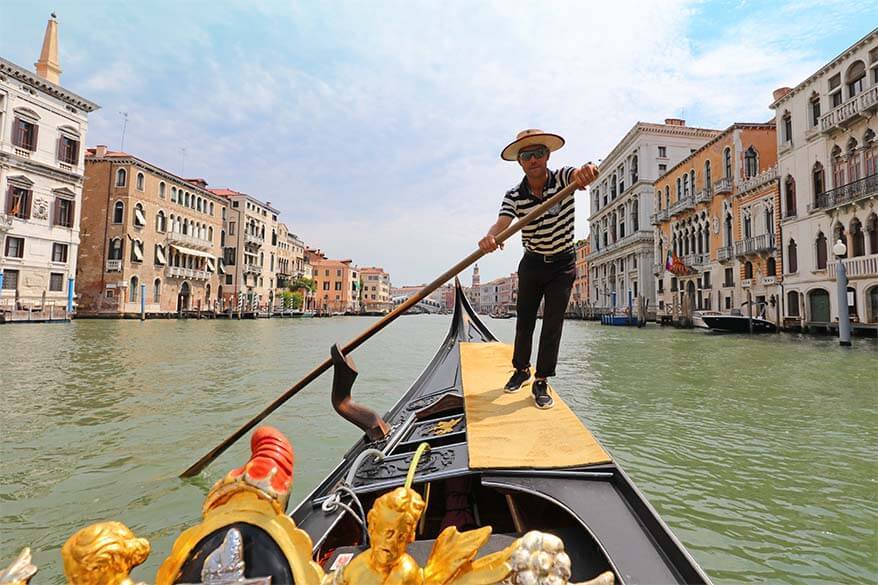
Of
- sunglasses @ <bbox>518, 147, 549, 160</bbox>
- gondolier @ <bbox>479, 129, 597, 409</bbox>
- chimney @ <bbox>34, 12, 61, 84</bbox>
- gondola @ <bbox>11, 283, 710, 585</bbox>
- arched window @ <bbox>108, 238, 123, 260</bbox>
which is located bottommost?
gondola @ <bbox>11, 283, 710, 585</bbox>

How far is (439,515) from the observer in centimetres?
137

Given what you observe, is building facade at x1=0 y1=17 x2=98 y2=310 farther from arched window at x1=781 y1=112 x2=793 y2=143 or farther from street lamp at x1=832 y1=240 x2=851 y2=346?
arched window at x1=781 y1=112 x2=793 y2=143

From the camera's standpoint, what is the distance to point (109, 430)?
9.11 ft

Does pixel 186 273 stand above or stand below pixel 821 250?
above

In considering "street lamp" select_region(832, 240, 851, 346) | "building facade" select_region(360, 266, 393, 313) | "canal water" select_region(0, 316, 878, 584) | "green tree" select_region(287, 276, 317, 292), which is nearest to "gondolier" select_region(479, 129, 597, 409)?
"canal water" select_region(0, 316, 878, 584)

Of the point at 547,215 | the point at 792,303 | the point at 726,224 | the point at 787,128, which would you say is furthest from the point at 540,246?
the point at 726,224

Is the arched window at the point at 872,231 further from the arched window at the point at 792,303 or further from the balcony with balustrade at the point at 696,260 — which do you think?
the balcony with balustrade at the point at 696,260

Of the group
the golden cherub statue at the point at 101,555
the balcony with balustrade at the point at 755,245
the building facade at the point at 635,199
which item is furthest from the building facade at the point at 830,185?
the golden cherub statue at the point at 101,555

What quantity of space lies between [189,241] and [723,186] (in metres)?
23.6

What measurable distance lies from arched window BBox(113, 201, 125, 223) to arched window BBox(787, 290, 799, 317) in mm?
24234

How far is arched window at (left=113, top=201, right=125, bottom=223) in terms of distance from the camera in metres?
18.7

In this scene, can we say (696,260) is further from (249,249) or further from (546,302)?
(249,249)

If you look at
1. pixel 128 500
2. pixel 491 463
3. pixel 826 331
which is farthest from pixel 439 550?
pixel 826 331

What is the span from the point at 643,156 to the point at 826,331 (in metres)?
14.6
